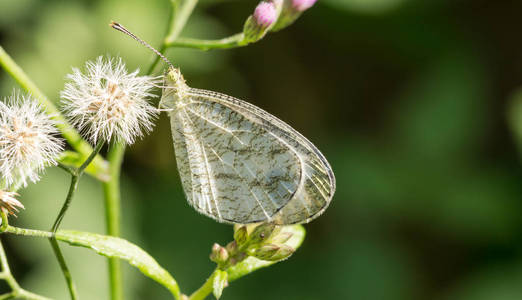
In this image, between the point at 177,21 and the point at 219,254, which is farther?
the point at 177,21

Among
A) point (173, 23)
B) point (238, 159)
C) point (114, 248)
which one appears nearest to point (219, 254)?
point (114, 248)

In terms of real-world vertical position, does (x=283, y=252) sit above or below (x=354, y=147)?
below

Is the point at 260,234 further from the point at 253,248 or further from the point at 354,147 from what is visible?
the point at 354,147

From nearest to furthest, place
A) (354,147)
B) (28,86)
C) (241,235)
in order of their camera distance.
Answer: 1. (241,235)
2. (28,86)
3. (354,147)

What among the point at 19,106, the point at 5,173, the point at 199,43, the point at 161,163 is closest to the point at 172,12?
the point at 199,43

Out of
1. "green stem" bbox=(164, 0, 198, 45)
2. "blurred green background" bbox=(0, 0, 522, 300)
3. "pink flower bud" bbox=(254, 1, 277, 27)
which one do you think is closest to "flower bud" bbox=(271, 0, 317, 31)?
"pink flower bud" bbox=(254, 1, 277, 27)

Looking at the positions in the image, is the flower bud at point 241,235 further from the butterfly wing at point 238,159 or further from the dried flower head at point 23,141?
the dried flower head at point 23,141
